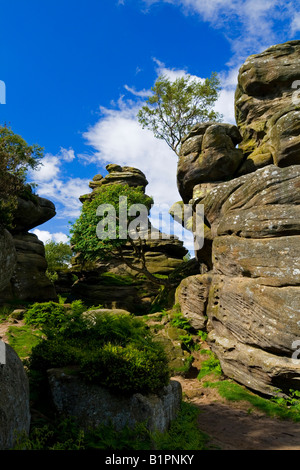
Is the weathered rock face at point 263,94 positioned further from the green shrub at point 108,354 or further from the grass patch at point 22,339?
the grass patch at point 22,339

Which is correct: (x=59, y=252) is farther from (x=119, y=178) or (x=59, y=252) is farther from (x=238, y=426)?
(x=238, y=426)

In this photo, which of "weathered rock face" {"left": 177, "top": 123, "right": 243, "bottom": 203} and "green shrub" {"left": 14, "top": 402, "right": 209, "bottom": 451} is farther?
"weathered rock face" {"left": 177, "top": 123, "right": 243, "bottom": 203}

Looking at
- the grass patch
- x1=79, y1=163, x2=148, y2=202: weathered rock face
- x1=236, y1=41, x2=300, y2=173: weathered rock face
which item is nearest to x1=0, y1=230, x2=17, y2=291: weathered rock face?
the grass patch

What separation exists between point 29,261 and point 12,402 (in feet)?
76.9

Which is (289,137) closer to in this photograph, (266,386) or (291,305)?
(291,305)

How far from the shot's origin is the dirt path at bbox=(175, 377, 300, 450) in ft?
23.2

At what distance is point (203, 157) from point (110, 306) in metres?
15.8

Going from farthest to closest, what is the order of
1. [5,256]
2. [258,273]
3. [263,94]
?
1. [263,94]
2. [258,273]
3. [5,256]

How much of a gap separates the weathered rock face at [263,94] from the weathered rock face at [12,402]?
61.5 ft

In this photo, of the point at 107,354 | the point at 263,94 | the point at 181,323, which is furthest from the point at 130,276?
the point at 107,354

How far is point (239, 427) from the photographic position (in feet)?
27.6

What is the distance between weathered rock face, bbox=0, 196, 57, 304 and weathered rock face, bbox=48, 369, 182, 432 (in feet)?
58.7

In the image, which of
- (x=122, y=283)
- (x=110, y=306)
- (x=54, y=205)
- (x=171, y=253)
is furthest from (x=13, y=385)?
(x=54, y=205)

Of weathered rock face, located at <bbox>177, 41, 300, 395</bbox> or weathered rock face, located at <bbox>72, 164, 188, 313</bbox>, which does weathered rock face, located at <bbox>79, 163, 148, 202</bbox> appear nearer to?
weathered rock face, located at <bbox>72, 164, 188, 313</bbox>
